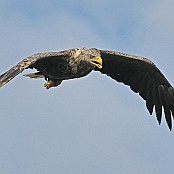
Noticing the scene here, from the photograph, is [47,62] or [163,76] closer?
[47,62]

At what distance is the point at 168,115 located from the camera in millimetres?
28484

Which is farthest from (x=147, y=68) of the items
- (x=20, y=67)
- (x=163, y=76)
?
(x=20, y=67)

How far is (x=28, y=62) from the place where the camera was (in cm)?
2316

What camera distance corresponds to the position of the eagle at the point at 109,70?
24766 millimetres

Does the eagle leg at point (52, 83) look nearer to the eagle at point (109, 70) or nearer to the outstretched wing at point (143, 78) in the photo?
the eagle at point (109, 70)

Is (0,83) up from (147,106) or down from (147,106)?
down

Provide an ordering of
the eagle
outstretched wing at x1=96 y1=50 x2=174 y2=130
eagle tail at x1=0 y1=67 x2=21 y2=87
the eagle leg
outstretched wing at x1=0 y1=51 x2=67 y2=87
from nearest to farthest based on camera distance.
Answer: eagle tail at x1=0 y1=67 x2=21 y2=87 → outstretched wing at x1=0 y1=51 x2=67 y2=87 → the eagle → the eagle leg → outstretched wing at x1=96 y1=50 x2=174 y2=130

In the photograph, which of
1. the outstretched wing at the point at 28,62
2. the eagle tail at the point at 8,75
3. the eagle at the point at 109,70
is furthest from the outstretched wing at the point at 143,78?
the eagle tail at the point at 8,75

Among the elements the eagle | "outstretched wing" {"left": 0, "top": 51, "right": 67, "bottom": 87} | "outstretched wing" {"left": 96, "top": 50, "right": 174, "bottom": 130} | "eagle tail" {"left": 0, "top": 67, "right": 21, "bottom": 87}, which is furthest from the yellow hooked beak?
"eagle tail" {"left": 0, "top": 67, "right": 21, "bottom": 87}

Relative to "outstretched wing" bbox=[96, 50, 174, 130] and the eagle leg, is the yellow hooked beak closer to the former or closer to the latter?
the eagle leg

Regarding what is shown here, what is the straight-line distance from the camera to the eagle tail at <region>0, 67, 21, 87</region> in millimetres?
22062

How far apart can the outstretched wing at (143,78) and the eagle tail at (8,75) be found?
4520 mm

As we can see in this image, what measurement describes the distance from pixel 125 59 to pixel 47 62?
307 cm

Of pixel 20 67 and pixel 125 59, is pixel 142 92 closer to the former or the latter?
pixel 125 59
